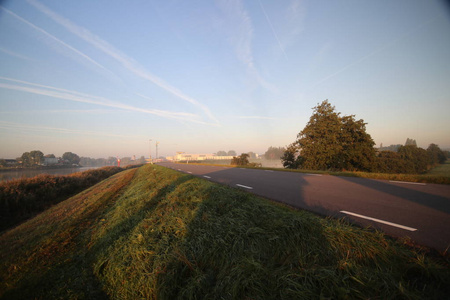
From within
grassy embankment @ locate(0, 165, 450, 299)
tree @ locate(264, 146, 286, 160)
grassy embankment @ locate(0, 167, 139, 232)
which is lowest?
grassy embankment @ locate(0, 167, 139, 232)

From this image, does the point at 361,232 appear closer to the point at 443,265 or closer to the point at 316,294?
the point at 443,265

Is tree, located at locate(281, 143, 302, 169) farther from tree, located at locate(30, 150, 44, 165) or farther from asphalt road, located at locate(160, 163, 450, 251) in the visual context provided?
tree, located at locate(30, 150, 44, 165)

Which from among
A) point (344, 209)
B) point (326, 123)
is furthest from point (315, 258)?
point (326, 123)

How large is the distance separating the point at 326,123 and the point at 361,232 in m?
24.1

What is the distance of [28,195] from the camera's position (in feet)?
36.9

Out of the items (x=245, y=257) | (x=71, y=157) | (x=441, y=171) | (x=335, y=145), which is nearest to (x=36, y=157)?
(x=71, y=157)

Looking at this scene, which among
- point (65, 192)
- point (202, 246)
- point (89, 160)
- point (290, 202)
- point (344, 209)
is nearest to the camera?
point (202, 246)

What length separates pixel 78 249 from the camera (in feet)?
13.0

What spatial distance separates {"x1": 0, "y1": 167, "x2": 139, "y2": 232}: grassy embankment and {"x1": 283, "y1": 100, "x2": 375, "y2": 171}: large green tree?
27.2 meters

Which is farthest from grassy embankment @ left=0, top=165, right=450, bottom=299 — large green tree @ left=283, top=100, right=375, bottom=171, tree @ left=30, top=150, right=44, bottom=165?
tree @ left=30, top=150, right=44, bottom=165

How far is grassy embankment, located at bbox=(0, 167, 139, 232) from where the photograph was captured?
9.60 meters

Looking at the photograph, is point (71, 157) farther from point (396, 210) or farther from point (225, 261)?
point (396, 210)

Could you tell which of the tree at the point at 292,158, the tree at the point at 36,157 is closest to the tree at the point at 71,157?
the tree at the point at 36,157

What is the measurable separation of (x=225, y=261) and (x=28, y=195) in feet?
53.5
